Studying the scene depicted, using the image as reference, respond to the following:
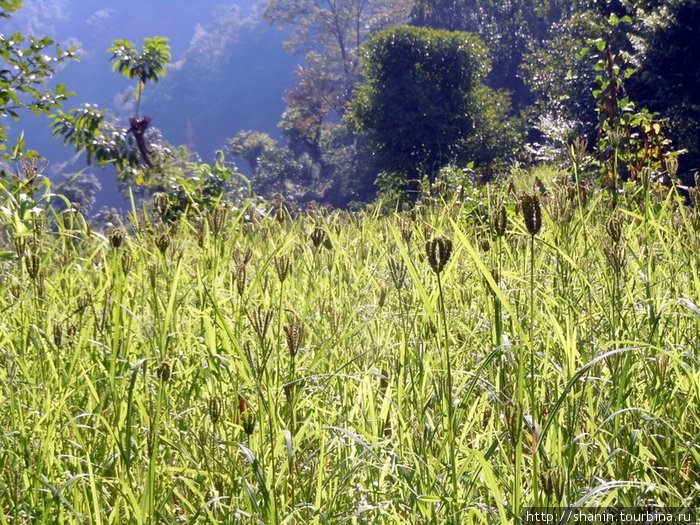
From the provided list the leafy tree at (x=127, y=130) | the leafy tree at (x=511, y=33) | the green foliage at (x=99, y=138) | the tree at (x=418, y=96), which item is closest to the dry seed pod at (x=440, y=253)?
the green foliage at (x=99, y=138)

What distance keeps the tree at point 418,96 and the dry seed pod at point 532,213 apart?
584 inches

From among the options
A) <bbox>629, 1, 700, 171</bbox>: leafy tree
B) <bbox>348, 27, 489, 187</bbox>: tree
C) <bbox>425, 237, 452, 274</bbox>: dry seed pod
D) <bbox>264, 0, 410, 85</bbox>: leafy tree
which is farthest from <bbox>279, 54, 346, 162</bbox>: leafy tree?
<bbox>425, 237, 452, 274</bbox>: dry seed pod

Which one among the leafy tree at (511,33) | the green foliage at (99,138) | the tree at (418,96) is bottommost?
the green foliage at (99,138)

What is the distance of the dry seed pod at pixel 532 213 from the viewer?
1.09 meters

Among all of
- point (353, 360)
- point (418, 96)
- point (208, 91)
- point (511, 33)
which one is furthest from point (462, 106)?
point (208, 91)

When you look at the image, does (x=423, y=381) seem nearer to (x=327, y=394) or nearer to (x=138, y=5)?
(x=327, y=394)

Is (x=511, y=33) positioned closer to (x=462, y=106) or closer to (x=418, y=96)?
(x=462, y=106)

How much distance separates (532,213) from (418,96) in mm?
15838

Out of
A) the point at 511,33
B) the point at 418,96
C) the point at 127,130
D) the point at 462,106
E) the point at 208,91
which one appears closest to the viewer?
the point at 127,130

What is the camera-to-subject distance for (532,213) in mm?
1094

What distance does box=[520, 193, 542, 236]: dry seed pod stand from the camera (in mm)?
1087

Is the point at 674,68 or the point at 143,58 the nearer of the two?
the point at 143,58

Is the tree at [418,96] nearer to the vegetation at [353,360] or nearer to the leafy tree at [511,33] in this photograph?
the vegetation at [353,360]

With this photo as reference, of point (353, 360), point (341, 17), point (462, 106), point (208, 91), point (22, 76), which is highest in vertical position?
point (208, 91)
